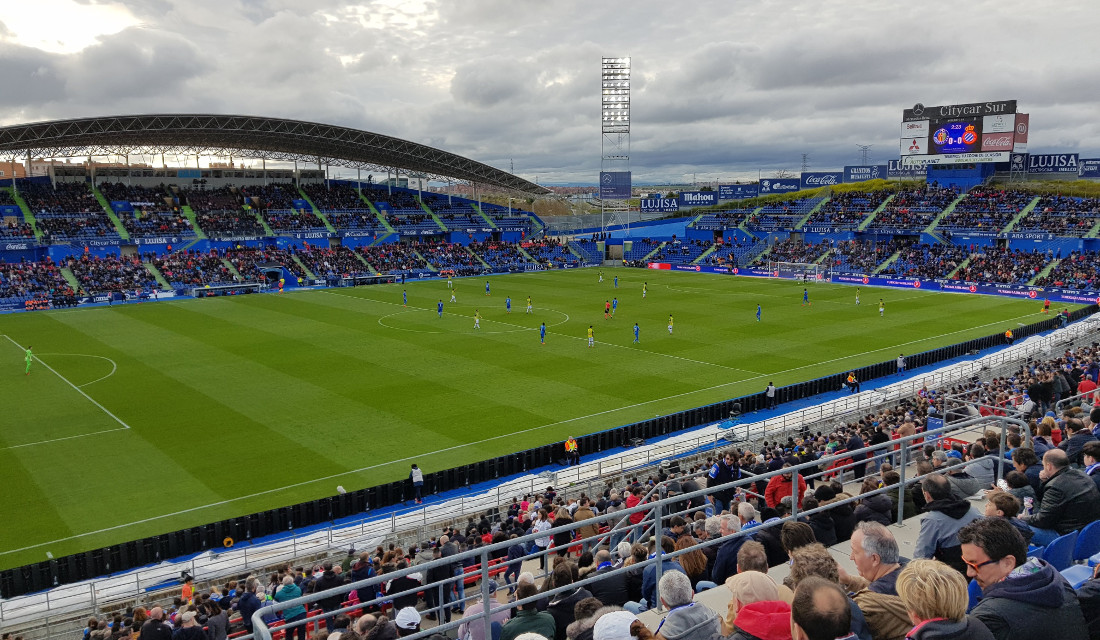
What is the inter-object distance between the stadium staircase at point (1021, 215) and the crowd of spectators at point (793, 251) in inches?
693

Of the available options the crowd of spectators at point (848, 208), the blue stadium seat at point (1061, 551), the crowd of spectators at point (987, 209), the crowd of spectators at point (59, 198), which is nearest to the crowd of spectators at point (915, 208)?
the crowd of spectators at point (987, 209)

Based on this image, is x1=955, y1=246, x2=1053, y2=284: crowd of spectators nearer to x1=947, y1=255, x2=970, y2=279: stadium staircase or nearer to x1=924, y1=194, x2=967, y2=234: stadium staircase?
x1=947, y1=255, x2=970, y2=279: stadium staircase

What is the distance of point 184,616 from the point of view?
952cm

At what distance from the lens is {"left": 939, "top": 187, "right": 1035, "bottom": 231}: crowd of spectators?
74.1 metres

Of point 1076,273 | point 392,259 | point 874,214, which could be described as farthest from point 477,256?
point 1076,273

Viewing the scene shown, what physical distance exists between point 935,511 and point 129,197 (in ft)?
282

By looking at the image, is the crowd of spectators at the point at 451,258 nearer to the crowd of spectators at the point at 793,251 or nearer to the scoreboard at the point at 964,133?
the crowd of spectators at the point at 793,251

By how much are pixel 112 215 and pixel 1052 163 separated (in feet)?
318

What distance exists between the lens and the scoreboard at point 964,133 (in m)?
78.9

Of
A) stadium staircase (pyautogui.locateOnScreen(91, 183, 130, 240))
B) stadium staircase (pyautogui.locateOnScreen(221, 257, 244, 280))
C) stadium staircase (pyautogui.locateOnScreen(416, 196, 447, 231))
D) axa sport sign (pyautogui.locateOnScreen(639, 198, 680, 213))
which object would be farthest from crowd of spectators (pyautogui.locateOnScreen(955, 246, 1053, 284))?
stadium staircase (pyautogui.locateOnScreen(91, 183, 130, 240))

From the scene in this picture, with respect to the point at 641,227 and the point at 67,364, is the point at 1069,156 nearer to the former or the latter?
the point at 641,227

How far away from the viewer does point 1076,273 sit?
2438 inches

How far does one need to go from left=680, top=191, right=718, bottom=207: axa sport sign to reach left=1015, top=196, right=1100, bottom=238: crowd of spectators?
43888 millimetres

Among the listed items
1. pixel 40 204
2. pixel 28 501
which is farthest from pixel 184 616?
pixel 40 204
